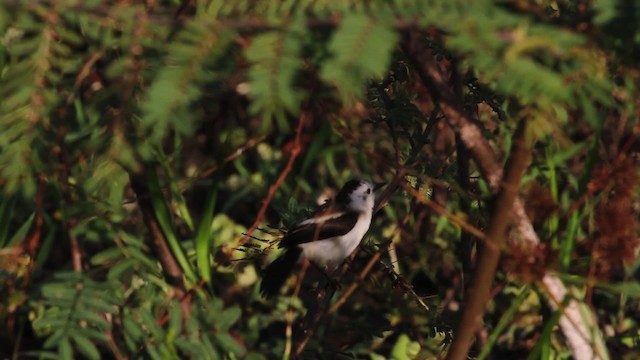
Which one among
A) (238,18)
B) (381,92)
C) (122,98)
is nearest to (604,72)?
(238,18)

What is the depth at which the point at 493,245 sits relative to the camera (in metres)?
2.63

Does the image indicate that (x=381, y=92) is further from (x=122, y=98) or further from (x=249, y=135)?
(x=249, y=135)

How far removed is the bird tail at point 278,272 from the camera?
14.2ft

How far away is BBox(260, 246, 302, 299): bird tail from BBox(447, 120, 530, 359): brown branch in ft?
5.24

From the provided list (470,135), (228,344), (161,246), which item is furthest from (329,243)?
(470,135)

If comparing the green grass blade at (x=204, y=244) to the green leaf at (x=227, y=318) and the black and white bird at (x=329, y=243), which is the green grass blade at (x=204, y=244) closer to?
the green leaf at (x=227, y=318)

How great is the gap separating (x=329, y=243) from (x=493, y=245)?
6.07 feet

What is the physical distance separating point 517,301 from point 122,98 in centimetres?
125

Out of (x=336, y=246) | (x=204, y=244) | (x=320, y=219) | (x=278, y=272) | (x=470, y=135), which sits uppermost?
(x=470, y=135)

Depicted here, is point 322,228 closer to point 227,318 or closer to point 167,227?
point 167,227

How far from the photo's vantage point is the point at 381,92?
346 centimetres

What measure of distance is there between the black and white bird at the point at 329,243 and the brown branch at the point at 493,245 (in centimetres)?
135

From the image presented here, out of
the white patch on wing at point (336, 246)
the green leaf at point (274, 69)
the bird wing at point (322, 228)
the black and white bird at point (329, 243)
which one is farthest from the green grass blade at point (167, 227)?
the green leaf at point (274, 69)

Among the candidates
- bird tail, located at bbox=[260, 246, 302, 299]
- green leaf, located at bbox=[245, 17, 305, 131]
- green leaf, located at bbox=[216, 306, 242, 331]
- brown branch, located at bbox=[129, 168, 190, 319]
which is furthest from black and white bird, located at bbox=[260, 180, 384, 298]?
green leaf, located at bbox=[245, 17, 305, 131]
